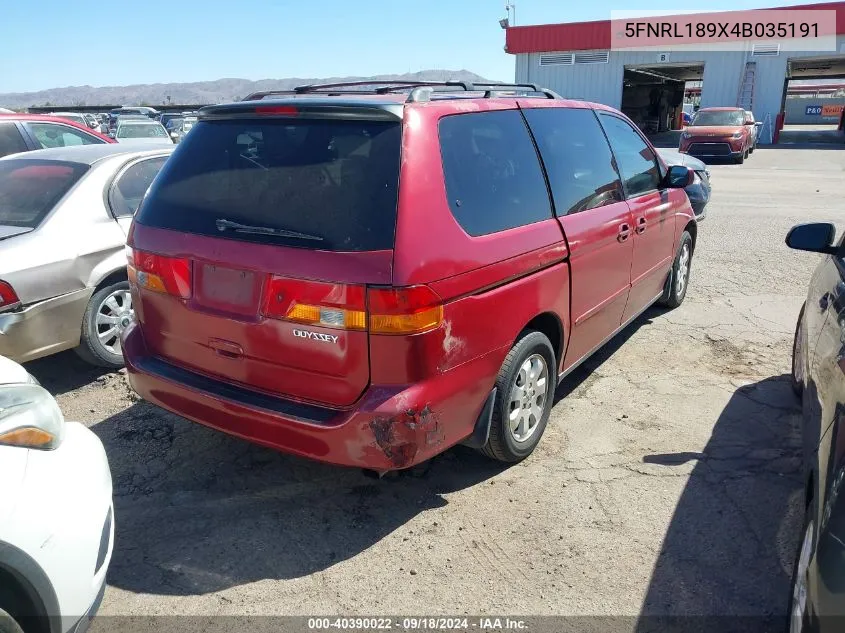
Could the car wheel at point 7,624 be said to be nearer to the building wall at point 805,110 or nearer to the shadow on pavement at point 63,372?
the shadow on pavement at point 63,372

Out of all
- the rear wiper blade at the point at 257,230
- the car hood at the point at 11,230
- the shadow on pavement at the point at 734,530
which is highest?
the rear wiper blade at the point at 257,230

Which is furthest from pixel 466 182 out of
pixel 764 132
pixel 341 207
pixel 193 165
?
pixel 764 132

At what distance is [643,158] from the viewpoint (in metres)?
5.04

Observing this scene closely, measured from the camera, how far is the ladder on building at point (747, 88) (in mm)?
30192

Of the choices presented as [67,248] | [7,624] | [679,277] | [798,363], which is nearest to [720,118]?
[679,277]

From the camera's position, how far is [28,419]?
6.75ft

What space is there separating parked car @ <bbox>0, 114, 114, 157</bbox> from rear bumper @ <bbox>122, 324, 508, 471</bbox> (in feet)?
19.4

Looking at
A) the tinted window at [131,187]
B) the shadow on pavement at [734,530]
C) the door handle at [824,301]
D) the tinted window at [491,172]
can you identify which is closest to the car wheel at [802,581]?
the shadow on pavement at [734,530]

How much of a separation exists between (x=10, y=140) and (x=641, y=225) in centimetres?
735

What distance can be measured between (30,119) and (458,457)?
24.1 ft

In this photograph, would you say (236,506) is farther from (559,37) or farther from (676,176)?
(559,37)

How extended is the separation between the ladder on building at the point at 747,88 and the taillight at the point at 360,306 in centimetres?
3258

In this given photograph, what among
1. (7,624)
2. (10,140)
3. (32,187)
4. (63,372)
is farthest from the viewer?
(10,140)

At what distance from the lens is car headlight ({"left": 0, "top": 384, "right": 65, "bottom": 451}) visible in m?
1.98
